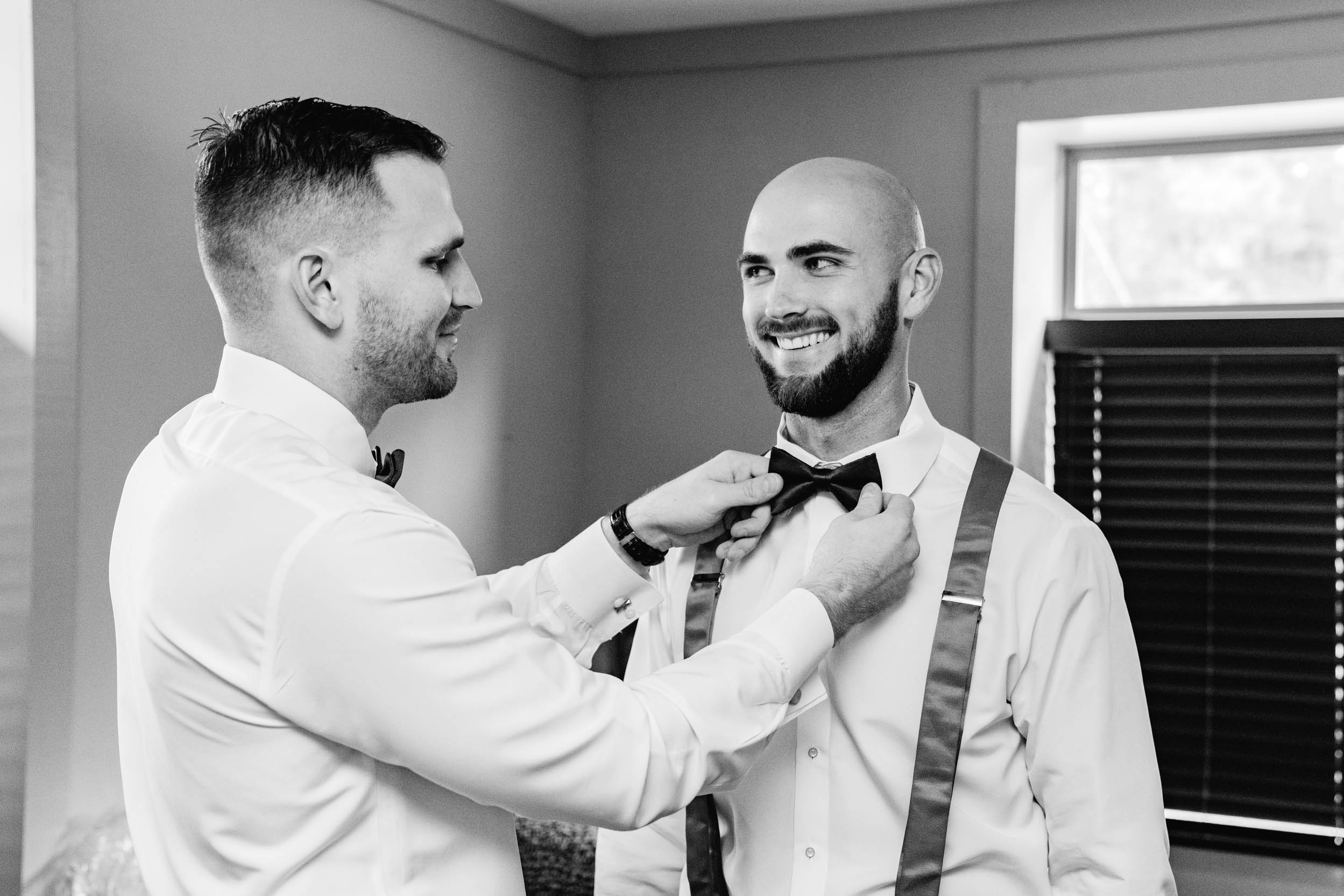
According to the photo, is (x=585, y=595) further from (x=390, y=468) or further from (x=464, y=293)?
(x=464, y=293)

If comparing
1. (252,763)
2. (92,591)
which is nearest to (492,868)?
(252,763)

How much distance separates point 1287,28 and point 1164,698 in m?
1.75

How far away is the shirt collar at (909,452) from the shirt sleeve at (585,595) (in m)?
0.32

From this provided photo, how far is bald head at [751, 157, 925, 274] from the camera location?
1800 millimetres

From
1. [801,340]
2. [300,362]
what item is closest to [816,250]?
[801,340]

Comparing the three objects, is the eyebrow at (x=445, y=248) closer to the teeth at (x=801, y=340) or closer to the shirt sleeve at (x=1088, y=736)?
the teeth at (x=801, y=340)

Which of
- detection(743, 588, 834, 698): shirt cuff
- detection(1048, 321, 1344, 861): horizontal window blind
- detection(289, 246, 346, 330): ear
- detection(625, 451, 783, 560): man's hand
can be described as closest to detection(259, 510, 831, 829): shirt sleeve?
detection(743, 588, 834, 698): shirt cuff

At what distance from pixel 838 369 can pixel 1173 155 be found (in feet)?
7.33

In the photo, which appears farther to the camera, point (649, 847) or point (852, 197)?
point (649, 847)

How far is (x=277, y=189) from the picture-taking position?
54.5 inches

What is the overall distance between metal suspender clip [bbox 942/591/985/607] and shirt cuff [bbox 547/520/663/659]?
1.53 ft

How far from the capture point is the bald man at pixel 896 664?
1.60 m

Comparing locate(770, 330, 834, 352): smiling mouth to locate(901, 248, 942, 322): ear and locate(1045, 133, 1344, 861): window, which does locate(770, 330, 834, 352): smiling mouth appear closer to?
locate(901, 248, 942, 322): ear

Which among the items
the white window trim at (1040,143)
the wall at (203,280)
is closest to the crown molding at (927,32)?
the white window trim at (1040,143)
